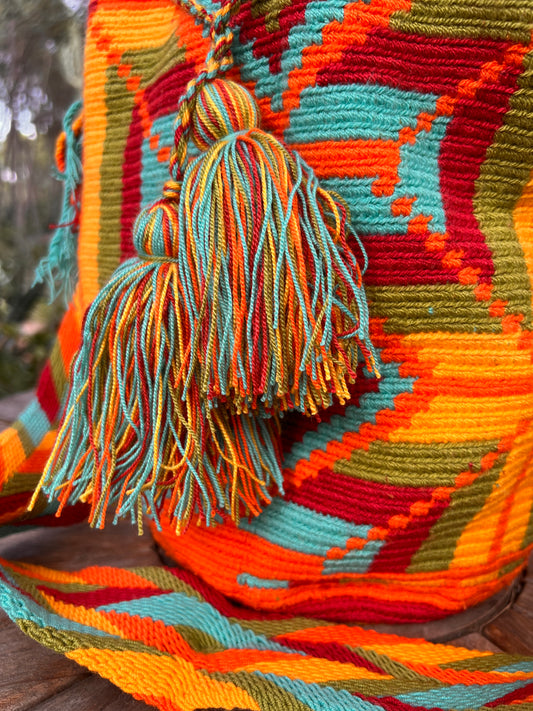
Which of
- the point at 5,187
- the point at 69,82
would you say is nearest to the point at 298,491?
the point at 69,82

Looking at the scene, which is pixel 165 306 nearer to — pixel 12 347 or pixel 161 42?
pixel 161 42

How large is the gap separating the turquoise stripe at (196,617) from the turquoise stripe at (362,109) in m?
0.43

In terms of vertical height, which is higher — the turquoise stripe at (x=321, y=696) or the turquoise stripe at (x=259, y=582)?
the turquoise stripe at (x=259, y=582)

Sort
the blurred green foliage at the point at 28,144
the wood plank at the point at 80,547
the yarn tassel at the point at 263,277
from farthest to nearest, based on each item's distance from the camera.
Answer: the blurred green foliage at the point at 28,144, the wood plank at the point at 80,547, the yarn tassel at the point at 263,277

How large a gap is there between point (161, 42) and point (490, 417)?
467 millimetres

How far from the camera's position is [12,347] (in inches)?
64.2

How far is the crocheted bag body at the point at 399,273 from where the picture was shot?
42 cm

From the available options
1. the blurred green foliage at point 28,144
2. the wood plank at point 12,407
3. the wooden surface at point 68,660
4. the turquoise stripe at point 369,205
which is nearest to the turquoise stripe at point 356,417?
the turquoise stripe at point 369,205

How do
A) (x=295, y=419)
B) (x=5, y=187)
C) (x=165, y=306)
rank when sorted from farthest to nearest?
(x=5, y=187)
(x=295, y=419)
(x=165, y=306)

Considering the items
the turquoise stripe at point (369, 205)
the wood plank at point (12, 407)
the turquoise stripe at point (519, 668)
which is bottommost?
the turquoise stripe at point (519, 668)

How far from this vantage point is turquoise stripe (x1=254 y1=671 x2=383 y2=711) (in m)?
0.43

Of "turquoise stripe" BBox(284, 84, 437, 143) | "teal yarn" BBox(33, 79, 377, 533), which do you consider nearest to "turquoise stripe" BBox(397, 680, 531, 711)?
"teal yarn" BBox(33, 79, 377, 533)

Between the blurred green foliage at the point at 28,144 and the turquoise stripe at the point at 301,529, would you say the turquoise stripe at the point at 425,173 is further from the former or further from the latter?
the blurred green foliage at the point at 28,144

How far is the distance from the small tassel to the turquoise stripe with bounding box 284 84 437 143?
353mm
